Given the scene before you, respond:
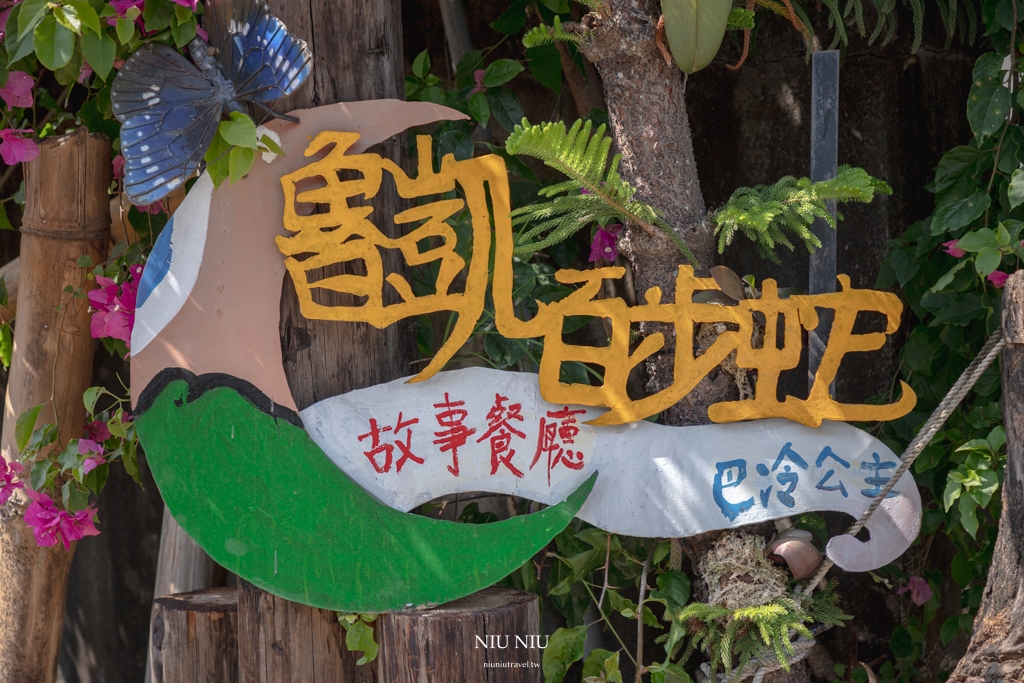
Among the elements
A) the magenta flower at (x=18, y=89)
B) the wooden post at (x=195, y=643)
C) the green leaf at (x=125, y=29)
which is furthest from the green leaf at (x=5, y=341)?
A: the green leaf at (x=125, y=29)

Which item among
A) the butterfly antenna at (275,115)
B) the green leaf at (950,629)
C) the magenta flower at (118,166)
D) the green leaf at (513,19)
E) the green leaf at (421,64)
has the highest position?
the green leaf at (513,19)

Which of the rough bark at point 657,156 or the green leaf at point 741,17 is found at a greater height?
the green leaf at point 741,17

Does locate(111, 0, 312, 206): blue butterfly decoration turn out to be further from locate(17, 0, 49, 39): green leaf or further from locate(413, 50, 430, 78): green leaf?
locate(413, 50, 430, 78): green leaf

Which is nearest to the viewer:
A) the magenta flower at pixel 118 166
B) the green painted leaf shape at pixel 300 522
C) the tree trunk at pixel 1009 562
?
the tree trunk at pixel 1009 562

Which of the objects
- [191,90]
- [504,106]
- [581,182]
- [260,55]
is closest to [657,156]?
[581,182]

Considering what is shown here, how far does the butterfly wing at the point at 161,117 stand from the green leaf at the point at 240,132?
6 cm

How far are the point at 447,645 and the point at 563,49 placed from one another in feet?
4.79

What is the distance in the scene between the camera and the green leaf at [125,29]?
183 centimetres

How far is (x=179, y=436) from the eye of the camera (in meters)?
1.85

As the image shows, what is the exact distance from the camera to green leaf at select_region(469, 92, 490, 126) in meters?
2.12

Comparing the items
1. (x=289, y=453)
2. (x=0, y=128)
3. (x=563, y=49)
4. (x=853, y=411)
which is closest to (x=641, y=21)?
(x=563, y=49)

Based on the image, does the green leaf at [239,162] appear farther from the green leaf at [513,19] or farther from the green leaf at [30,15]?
the green leaf at [513,19]

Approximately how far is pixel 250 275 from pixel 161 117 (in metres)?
0.35

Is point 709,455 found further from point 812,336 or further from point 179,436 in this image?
point 179,436
